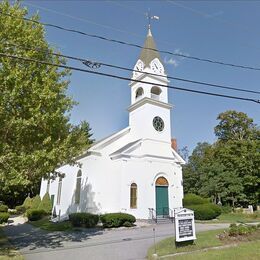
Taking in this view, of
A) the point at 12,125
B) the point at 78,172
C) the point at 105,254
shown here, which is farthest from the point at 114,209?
the point at 12,125

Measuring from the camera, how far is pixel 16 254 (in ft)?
33.9

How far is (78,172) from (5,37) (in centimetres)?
1647

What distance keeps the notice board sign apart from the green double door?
12053mm

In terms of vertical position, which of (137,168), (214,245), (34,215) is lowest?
(214,245)

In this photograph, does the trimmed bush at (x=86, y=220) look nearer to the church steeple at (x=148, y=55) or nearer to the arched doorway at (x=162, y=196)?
the arched doorway at (x=162, y=196)

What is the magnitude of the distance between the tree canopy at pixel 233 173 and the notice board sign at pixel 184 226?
21028mm

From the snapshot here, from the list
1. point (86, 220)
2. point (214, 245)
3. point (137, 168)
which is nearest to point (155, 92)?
point (137, 168)

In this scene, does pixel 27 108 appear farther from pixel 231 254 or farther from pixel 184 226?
pixel 231 254

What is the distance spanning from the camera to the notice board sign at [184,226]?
35.3 feet

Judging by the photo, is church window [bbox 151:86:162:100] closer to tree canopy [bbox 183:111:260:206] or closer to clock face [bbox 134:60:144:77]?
clock face [bbox 134:60:144:77]

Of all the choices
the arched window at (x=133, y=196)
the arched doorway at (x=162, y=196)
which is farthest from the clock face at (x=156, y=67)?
the arched window at (x=133, y=196)

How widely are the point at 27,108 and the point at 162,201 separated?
15915 millimetres

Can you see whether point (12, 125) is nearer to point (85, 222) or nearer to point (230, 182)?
point (85, 222)

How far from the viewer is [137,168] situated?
917 inches
